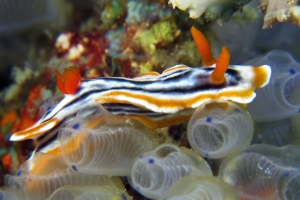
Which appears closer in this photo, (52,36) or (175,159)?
(175,159)

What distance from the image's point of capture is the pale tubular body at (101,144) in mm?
1473

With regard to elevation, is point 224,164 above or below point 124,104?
below

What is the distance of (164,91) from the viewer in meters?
1.88

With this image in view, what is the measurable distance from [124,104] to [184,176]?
0.80 metres

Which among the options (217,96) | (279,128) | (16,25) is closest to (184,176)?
(217,96)

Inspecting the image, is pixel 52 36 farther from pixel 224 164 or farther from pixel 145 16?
pixel 224 164

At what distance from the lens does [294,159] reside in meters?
1.44

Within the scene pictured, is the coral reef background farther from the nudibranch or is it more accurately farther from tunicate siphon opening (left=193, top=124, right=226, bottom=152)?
tunicate siphon opening (left=193, top=124, right=226, bottom=152)

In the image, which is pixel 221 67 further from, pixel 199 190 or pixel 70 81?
pixel 70 81

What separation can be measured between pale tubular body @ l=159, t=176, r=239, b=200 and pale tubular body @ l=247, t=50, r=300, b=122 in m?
0.71

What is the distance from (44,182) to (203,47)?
4.48ft

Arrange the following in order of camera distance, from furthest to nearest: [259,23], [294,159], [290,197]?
[259,23] < [294,159] < [290,197]

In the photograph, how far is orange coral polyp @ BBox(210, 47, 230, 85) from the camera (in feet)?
5.73

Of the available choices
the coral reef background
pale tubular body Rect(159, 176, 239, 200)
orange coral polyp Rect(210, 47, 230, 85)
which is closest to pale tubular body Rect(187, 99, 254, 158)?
pale tubular body Rect(159, 176, 239, 200)
